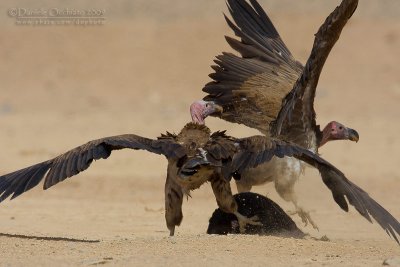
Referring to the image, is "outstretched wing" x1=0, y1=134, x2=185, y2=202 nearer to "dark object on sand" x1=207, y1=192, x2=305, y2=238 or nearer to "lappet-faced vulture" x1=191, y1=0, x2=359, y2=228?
"dark object on sand" x1=207, y1=192, x2=305, y2=238

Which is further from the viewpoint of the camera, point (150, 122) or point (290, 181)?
point (150, 122)

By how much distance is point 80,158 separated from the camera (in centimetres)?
876

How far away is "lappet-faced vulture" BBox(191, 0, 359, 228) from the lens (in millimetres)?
10742

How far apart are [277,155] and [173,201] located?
1219mm

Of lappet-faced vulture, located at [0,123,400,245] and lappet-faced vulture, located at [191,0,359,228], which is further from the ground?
lappet-faced vulture, located at [191,0,359,228]

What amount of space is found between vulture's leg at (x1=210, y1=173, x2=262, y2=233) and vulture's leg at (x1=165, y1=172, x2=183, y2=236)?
299mm

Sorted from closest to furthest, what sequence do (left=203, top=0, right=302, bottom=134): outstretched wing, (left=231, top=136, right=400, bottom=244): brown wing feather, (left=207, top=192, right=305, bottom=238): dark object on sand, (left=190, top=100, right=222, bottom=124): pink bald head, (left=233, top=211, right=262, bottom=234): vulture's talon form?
(left=231, top=136, right=400, bottom=244): brown wing feather → (left=233, top=211, right=262, bottom=234): vulture's talon → (left=207, top=192, right=305, bottom=238): dark object on sand → (left=190, top=100, right=222, bottom=124): pink bald head → (left=203, top=0, right=302, bottom=134): outstretched wing

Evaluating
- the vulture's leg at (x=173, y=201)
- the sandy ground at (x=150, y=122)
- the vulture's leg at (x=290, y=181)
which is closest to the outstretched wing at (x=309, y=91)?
the vulture's leg at (x=290, y=181)

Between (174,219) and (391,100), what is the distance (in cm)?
1417

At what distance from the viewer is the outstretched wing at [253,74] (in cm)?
1211

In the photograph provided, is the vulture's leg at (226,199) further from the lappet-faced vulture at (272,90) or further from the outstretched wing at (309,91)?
the outstretched wing at (309,91)

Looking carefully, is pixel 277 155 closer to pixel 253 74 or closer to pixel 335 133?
pixel 335 133

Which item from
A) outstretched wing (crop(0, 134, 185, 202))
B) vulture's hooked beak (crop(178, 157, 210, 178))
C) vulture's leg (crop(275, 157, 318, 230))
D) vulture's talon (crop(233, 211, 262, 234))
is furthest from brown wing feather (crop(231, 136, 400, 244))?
vulture's leg (crop(275, 157, 318, 230))

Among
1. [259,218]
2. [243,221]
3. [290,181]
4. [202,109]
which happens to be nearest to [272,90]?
[202,109]
